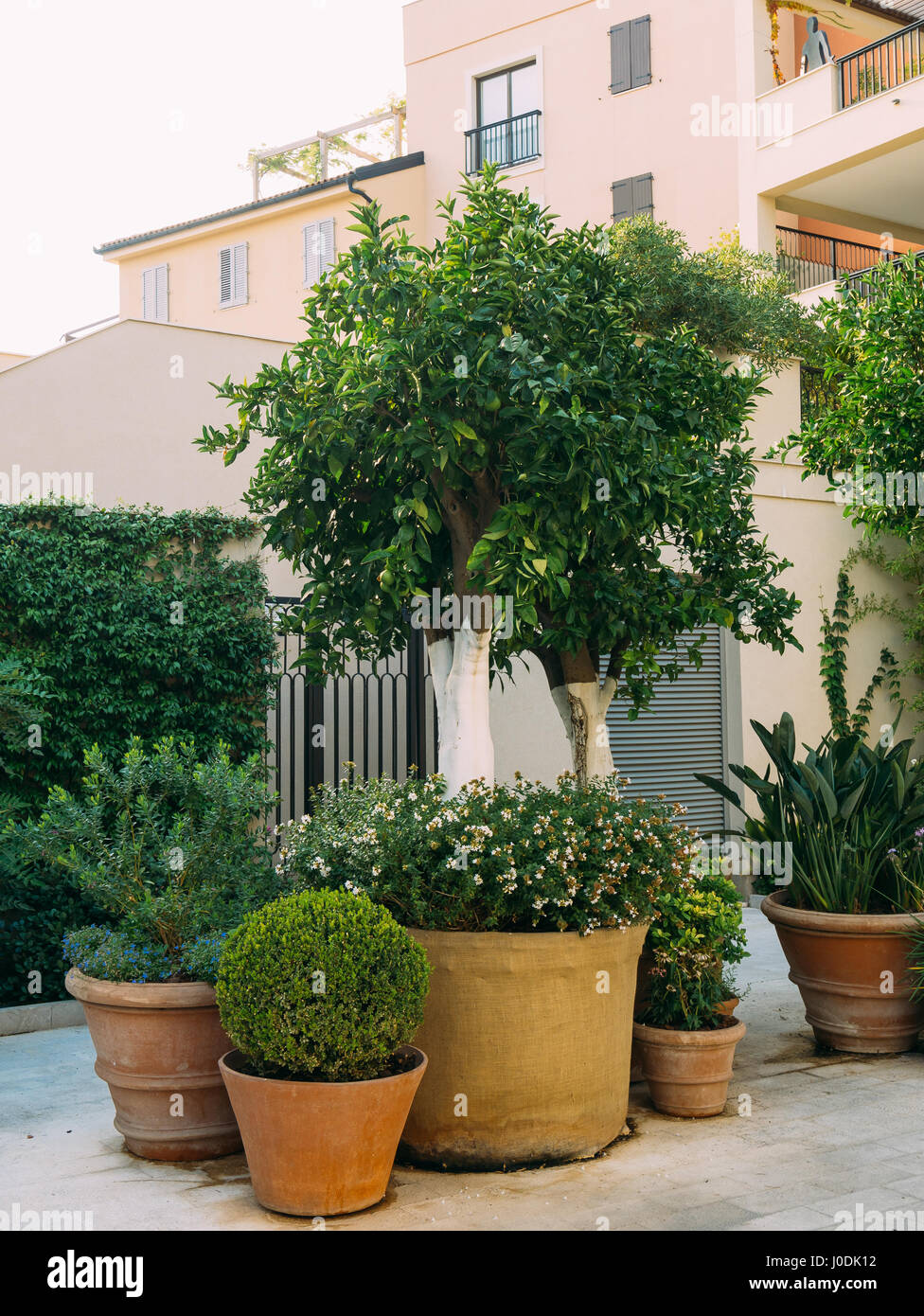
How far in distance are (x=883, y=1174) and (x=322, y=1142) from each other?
80.0 inches

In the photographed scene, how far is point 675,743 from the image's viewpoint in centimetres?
1142

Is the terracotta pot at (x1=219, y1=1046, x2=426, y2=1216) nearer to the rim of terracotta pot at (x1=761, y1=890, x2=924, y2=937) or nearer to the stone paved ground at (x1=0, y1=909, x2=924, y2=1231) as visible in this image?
the stone paved ground at (x1=0, y1=909, x2=924, y2=1231)

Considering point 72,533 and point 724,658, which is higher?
point 72,533

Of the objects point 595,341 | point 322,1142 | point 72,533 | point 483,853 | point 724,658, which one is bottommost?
point 322,1142

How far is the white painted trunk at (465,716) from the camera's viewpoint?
516cm

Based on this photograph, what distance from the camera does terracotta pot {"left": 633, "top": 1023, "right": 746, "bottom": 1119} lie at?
4.91 m

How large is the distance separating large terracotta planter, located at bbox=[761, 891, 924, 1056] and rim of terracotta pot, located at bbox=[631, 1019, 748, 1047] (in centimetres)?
107

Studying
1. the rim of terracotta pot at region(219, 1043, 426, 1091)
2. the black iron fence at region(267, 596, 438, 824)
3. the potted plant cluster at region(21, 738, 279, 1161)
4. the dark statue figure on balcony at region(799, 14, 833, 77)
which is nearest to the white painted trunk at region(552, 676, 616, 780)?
the potted plant cluster at region(21, 738, 279, 1161)

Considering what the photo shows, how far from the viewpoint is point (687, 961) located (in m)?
5.08

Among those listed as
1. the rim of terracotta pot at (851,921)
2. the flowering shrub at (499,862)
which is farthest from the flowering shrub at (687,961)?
the rim of terracotta pot at (851,921)

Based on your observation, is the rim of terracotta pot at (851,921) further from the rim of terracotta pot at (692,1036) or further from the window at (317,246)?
the window at (317,246)

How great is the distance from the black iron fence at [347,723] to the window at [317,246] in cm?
1215
